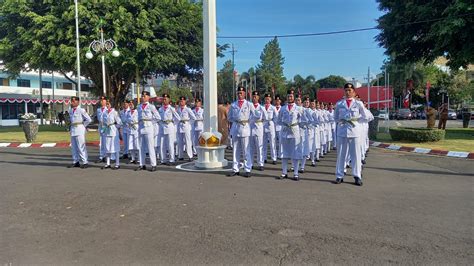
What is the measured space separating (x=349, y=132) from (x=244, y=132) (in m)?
2.42

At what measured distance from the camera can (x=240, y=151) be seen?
1007cm

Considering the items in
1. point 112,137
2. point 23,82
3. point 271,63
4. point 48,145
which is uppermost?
point 271,63

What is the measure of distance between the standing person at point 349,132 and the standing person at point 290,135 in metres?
0.95

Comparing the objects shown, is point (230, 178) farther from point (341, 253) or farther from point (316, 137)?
point (341, 253)

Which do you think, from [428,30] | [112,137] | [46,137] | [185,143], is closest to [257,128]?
[185,143]

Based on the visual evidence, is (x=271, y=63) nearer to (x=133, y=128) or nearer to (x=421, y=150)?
(x=421, y=150)

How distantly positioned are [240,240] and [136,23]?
20.3 metres

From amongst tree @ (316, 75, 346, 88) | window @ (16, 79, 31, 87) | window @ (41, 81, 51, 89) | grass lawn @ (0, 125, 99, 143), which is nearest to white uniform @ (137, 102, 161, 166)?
grass lawn @ (0, 125, 99, 143)

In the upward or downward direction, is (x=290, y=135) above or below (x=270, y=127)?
below

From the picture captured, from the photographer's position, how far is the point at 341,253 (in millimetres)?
4605

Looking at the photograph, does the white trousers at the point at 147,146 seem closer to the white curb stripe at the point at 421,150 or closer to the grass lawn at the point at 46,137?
the white curb stripe at the point at 421,150

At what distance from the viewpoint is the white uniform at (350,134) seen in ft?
28.6

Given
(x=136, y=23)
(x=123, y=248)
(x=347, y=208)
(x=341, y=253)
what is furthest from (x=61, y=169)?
(x=136, y=23)

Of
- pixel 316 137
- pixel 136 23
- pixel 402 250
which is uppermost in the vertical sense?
pixel 136 23
